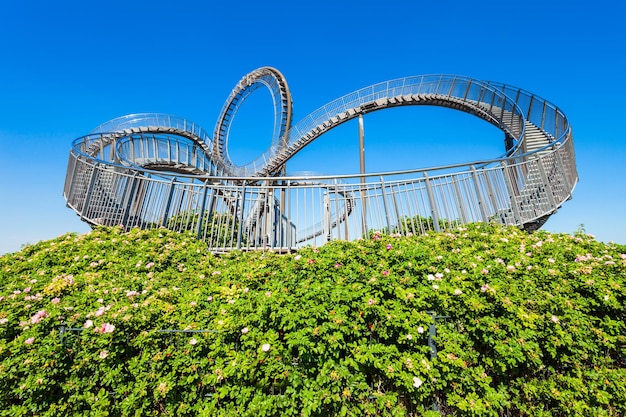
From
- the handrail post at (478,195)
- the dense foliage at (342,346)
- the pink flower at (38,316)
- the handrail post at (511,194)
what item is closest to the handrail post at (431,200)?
the handrail post at (478,195)

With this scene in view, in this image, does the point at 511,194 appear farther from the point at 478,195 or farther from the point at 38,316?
the point at 38,316

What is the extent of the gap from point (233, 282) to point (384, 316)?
160 cm

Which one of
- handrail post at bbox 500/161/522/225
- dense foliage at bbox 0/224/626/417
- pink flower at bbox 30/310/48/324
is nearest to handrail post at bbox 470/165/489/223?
handrail post at bbox 500/161/522/225

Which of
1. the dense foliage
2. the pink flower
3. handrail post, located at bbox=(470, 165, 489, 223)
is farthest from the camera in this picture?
handrail post, located at bbox=(470, 165, 489, 223)

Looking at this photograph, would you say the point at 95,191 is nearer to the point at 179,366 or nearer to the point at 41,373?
the point at 41,373

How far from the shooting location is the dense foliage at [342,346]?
2469 millimetres

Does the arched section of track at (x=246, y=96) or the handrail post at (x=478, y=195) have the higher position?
the arched section of track at (x=246, y=96)

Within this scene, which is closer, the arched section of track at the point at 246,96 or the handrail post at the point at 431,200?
the handrail post at the point at 431,200

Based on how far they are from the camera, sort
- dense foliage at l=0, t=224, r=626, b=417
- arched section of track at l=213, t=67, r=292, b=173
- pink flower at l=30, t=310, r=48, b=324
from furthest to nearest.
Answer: arched section of track at l=213, t=67, r=292, b=173, pink flower at l=30, t=310, r=48, b=324, dense foliage at l=0, t=224, r=626, b=417

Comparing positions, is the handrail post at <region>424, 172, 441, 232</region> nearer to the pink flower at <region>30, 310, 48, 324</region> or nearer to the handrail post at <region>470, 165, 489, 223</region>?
the handrail post at <region>470, 165, 489, 223</region>

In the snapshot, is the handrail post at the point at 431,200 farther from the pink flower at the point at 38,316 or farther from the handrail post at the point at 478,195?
the pink flower at the point at 38,316

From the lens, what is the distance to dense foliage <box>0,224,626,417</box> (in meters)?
2.47

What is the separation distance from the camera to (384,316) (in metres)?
2.62

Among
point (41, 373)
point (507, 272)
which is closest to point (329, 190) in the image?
point (507, 272)
